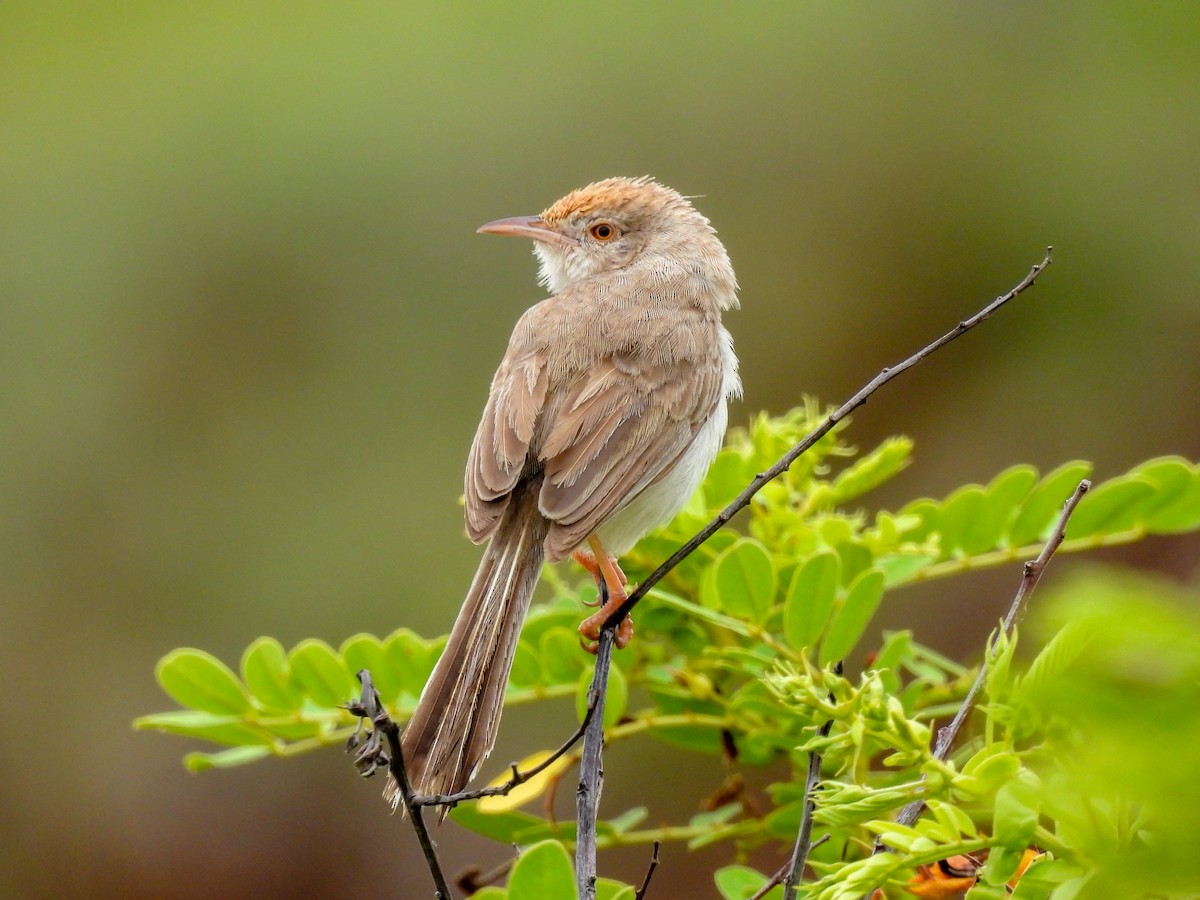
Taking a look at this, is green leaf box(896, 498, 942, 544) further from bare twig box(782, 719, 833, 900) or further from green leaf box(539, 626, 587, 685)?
bare twig box(782, 719, 833, 900)

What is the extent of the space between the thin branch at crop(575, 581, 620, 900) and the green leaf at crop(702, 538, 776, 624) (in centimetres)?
46

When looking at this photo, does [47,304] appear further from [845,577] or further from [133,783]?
[845,577]

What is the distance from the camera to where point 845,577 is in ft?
8.77

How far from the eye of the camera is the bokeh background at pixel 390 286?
25.0 feet

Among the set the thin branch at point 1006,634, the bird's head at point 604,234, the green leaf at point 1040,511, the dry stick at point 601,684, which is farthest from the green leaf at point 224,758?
the bird's head at point 604,234

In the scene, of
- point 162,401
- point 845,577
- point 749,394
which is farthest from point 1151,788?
point 162,401

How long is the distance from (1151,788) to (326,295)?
8207 mm

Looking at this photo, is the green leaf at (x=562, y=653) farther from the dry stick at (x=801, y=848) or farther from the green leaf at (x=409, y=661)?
the dry stick at (x=801, y=848)

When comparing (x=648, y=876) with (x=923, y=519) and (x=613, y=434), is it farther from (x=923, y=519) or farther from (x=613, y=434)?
(x=613, y=434)

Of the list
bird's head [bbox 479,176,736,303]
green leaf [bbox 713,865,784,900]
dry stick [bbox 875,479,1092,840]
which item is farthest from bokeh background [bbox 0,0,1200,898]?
dry stick [bbox 875,479,1092,840]

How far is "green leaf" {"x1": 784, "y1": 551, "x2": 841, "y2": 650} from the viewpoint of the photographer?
2.35 meters

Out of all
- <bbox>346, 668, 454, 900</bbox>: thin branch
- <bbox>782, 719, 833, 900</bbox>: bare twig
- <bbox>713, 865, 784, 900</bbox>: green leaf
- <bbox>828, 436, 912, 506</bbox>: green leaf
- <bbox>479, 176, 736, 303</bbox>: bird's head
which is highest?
<bbox>479, 176, 736, 303</bbox>: bird's head

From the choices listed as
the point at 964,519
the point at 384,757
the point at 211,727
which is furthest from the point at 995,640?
the point at 211,727

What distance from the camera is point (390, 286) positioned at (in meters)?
8.26
